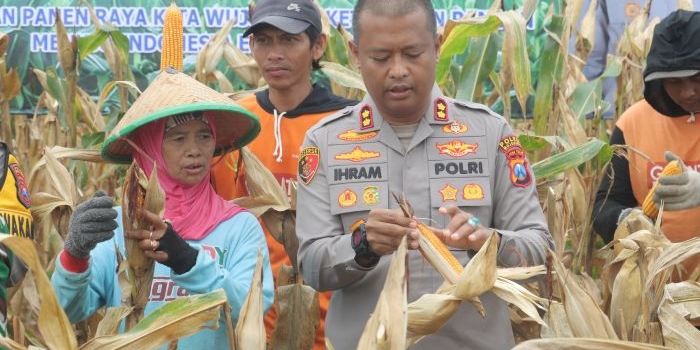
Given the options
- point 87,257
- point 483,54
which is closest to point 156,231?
point 87,257

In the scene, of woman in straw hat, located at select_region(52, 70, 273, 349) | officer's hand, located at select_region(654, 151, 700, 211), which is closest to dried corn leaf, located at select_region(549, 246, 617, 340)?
woman in straw hat, located at select_region(52, 70, 273, 349)

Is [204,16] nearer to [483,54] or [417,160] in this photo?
[483,54]

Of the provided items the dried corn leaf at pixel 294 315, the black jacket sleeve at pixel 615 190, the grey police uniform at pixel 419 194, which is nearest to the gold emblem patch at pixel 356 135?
the grey police uniform at pixel 419 194

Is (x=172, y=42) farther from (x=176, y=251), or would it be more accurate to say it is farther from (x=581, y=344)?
(x=581, y=344)

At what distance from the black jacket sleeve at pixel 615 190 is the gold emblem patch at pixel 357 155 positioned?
1181 millimetres

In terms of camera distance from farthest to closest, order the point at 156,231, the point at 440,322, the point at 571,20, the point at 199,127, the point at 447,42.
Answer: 1. the point at 571,20
2. the point at 447,42
3. the point at 199,127
4. the point at 156,231
5. the point at 440,322

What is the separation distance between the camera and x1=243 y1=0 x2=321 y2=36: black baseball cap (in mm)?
3627

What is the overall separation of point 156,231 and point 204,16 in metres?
3.11

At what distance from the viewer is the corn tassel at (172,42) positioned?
3.03 m

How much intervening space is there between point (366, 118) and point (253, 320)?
60 centimetres

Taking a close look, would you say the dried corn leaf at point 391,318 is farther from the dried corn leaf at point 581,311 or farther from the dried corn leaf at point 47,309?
the dried corn leaf at point 47,309

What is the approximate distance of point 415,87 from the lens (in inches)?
103

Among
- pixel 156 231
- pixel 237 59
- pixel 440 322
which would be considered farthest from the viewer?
pixel 237 59

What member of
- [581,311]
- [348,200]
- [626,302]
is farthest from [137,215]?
[626,302]
